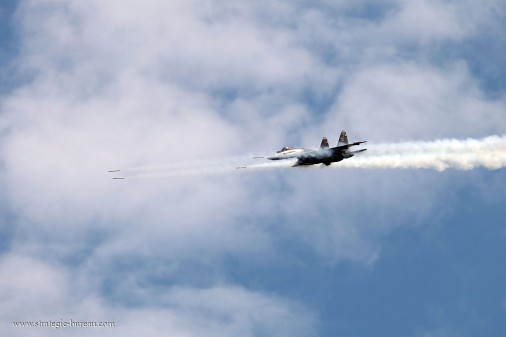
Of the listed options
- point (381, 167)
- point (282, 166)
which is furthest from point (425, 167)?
point (282, 166)

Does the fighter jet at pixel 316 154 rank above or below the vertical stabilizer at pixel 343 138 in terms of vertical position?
below

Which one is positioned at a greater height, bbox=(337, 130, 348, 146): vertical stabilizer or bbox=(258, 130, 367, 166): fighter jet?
bbox=(337, 130, 348, 146): vertical stabilizer

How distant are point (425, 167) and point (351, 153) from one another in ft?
31.4

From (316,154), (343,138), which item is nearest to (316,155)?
(316,154)

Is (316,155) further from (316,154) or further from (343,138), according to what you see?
(343,138)

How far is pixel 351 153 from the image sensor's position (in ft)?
478

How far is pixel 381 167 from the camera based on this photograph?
481 feet

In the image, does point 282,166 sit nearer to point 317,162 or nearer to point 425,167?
point 317,162

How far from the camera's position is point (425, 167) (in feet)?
477

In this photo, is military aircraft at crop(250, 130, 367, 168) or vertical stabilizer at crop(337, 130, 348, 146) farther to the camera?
vertical stabilizer at crop(337, 130, 348, 146)

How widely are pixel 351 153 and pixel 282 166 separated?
9.24 m

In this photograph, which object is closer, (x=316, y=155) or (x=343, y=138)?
(x=316, y=155)

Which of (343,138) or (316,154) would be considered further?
(343,138)

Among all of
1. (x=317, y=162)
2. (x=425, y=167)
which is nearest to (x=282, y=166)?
(x=317, y=162)
